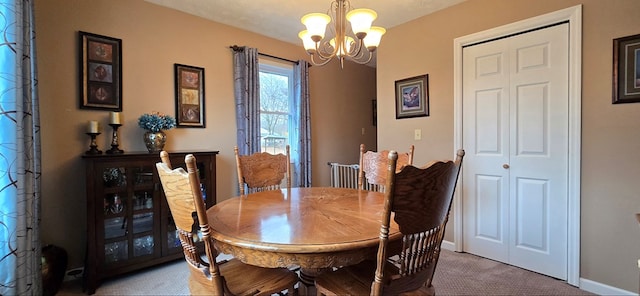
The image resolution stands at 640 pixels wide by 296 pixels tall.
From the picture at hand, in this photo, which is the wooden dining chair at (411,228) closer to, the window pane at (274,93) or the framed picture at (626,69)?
the framed picture at (626,69)

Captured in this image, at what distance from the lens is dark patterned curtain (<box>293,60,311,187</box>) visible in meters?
3.78

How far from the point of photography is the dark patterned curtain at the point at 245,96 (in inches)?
128

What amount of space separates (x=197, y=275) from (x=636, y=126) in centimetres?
286

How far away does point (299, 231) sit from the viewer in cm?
120

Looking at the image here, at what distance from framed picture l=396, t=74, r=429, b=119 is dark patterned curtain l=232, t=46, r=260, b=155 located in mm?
1705

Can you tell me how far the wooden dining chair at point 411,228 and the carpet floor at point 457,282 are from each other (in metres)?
1.17

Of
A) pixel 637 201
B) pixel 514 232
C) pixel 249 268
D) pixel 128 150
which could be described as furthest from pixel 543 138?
pixel 128 150

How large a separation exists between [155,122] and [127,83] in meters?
0.48

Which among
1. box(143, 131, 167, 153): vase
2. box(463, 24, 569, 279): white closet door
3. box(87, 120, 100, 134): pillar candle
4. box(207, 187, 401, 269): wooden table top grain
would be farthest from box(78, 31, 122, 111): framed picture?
box(463, 24, 569, 279): white closet door

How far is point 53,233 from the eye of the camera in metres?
2.26

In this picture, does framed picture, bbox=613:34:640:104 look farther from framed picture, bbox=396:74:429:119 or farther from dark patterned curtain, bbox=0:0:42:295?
dark patterned curtain, bbox=0:0:42:295

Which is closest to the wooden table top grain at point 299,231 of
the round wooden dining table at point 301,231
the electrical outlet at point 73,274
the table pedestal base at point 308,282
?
the round wooden dining table at point 301,231

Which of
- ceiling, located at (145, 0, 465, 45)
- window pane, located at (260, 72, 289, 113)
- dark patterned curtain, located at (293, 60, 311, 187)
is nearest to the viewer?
ceiling, located at (145, 0, 465, 45)

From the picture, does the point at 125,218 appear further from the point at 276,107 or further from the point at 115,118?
the point at 276,107
